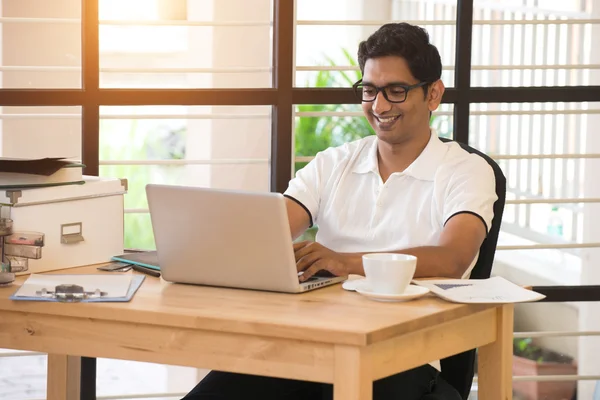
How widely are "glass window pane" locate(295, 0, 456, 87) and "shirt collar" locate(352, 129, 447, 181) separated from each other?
3190mm

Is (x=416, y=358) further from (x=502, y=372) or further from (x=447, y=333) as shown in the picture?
(x=502, y=372)

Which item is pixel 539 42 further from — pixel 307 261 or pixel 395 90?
pixel 307 261

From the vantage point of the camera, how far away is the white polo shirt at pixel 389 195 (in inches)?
92.7

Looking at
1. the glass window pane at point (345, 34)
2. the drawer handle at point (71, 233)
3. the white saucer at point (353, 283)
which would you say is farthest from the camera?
the glass window pane at point (345, 34)

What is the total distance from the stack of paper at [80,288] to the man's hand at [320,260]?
0.34 meters

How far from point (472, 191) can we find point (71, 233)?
96 cm

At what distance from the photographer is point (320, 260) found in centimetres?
203

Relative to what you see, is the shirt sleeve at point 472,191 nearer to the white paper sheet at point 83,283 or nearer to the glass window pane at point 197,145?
the white paper sheet at point 83,283

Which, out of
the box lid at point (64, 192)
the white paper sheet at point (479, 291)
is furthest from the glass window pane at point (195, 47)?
the white paper sheet at point (479, 291)

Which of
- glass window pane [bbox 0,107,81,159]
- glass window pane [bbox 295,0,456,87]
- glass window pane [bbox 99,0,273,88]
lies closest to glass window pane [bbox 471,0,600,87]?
glass window pane [bbox 295,0,456,87]

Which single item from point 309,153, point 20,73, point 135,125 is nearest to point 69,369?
point 20,73

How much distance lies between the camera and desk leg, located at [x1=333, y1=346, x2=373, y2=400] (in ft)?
5.32

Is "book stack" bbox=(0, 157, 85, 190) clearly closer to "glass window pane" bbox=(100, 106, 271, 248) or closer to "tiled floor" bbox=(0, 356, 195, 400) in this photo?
"tiled floor" bbox=(0, 356, 195, 400)

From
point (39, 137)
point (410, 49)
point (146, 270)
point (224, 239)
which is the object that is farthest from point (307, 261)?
point (39, 137)
